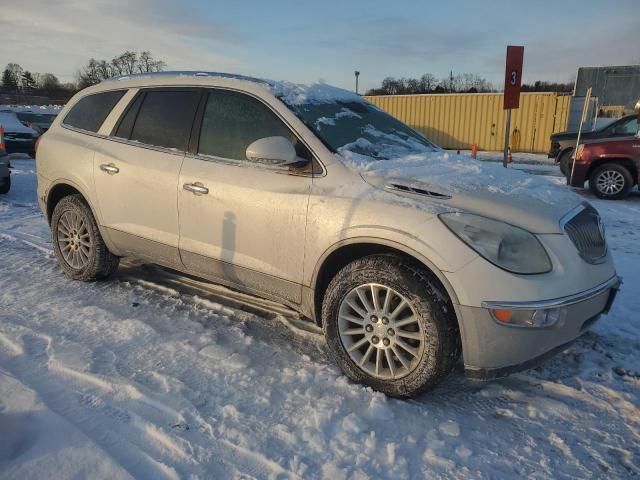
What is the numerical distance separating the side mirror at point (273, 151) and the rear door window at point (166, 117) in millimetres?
889

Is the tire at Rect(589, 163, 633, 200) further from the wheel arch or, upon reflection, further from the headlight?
Answer: the wheel arch

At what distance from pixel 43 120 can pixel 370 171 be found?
20.1 metres

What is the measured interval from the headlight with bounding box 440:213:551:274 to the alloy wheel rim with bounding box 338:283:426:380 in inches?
18.8

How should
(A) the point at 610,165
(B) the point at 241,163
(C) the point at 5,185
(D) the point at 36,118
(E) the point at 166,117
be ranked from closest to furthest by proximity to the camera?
1. (B) the point at 241,163
2. (E) the point at 166,117
3. (C) the point at 5,185
4. (A) the point at 610,165
5. (D) the point at 36,118

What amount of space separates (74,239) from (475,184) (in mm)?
3583

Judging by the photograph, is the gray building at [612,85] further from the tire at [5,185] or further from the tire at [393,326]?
the tire at [393,326]

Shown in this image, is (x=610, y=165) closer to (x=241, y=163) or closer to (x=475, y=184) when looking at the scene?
(x=475, y=184)

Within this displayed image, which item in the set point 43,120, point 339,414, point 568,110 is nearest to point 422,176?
point 339,414

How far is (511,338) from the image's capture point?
8.11ft

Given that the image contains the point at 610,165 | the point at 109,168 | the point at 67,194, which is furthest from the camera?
the point at 610,165

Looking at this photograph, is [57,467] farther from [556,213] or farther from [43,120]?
[43,120]

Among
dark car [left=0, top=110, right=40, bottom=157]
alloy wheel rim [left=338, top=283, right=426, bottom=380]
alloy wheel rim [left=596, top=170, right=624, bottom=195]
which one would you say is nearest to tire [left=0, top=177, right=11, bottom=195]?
dark car [left=0, top=110, right=40, bottom=157]

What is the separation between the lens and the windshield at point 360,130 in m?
3.23

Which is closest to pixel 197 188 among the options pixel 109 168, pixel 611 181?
pixel 109 168
